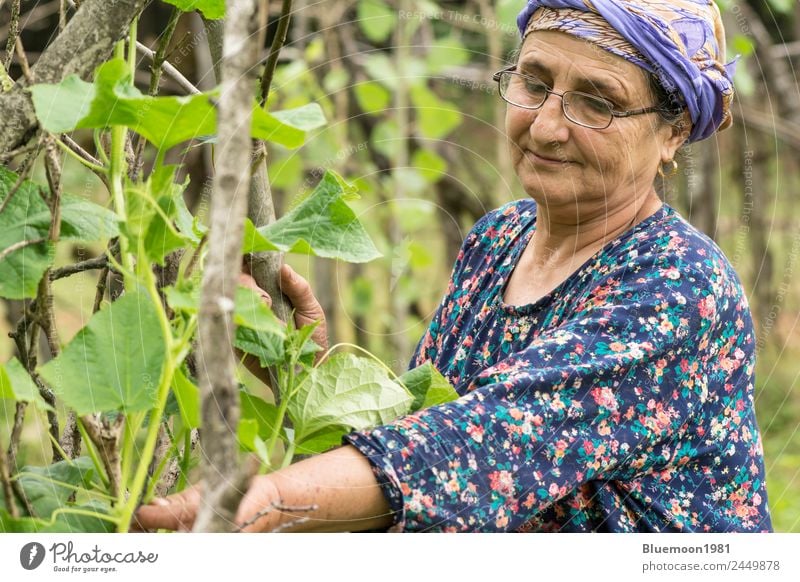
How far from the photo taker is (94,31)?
819 millimetres

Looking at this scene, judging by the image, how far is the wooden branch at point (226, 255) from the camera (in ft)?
1.89

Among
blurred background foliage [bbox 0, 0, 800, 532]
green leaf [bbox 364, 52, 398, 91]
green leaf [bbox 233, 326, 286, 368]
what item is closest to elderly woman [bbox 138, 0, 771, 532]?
green leaf [bbox 233, 326, 286, 368]

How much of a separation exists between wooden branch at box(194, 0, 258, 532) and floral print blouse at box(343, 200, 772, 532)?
0.23 metres

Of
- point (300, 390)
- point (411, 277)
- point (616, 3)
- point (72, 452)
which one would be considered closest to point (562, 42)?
point (616, 3)

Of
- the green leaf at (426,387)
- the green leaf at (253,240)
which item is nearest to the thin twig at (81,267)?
the green leaf at (253,240)

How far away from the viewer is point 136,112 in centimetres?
Result: 72

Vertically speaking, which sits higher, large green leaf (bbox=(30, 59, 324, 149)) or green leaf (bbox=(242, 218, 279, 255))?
large green leaf (bbox=(30, 59, 324, 149))

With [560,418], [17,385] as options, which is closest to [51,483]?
[17,385]

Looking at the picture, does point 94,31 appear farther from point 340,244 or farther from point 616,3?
point 616,3

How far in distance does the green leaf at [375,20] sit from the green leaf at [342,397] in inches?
65.8

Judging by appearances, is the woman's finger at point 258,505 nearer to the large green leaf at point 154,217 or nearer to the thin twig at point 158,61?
the large green leaf at point 154,217

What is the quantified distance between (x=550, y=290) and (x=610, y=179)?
142 millimetres

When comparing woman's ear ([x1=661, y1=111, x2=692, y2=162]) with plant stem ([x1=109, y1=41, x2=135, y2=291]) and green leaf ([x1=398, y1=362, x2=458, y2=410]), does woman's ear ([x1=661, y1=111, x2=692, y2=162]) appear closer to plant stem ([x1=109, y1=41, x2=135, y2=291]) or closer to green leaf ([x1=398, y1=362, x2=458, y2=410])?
green leaf ([x1=398, y1=362, x2=458, y2=410])

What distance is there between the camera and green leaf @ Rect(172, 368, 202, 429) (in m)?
0.73
